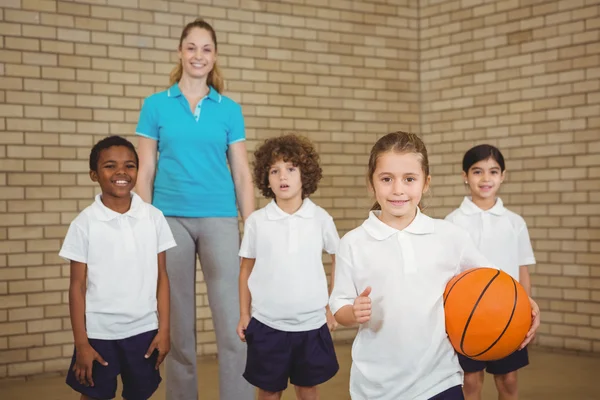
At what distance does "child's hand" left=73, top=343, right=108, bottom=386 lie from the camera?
3248mm

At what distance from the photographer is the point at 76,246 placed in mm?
3314

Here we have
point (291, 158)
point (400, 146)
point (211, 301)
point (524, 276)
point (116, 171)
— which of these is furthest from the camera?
point (524, 276)

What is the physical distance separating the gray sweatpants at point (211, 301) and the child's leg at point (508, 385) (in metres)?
1.40

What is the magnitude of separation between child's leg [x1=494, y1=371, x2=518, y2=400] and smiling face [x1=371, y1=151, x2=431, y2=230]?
180 centimetres

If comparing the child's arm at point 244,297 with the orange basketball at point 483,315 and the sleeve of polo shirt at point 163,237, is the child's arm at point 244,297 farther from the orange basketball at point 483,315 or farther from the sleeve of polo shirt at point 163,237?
the orange basketball at point 483,315

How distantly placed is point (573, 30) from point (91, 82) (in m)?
4.11

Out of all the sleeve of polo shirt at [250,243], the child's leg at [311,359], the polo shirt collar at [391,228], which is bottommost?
the child's leg at [311,359]

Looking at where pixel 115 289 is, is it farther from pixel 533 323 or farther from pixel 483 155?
pixel 483 155

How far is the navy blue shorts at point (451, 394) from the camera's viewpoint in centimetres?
268

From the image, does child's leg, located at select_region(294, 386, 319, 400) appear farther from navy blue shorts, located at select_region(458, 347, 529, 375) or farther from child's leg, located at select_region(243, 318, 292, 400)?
navy blue shorts, located at select_region(458, 347, 529, 375)

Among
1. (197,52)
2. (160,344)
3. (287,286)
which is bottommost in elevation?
(160,344)

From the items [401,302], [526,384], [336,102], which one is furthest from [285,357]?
[336,102]

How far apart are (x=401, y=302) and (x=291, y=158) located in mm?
1306

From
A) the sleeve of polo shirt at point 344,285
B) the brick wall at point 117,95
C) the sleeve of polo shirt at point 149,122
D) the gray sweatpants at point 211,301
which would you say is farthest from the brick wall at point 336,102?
the sleeve of polo shirt at point 344,285
